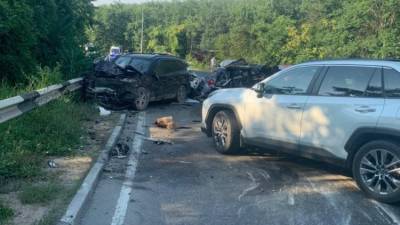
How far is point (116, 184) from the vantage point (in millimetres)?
6902

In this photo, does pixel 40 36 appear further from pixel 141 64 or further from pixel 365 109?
pixel 365 109

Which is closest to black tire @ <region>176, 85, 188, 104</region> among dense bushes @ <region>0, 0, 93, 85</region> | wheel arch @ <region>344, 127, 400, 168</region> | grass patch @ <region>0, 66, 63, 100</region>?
dense bushes @ <region>0, 0, 93, 85</region>

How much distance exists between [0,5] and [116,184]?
19.9ft

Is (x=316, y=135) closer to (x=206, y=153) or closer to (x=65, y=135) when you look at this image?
(x=206, y=153)

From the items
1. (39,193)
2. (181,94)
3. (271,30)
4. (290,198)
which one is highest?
(271,30)

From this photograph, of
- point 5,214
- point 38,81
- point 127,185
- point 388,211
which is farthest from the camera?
point 38,81

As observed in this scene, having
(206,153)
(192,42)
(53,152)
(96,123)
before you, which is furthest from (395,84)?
(192,42)

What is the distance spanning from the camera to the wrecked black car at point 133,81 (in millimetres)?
15000

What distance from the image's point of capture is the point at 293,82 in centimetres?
784

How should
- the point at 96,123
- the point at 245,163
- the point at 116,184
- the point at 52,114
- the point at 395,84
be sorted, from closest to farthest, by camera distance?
the point at 395,84, the point at 116,184, the point at 245,163, the point at 52,114, the point at 96,123

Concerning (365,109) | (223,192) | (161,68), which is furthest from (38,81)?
(365,109)

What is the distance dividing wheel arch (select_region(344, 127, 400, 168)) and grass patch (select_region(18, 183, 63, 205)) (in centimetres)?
366

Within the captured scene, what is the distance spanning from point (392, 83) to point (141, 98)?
9908 mm

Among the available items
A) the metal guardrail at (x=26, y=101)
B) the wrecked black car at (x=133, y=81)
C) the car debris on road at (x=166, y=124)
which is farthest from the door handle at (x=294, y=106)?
the wrecked black car at (x=133, y=81)
